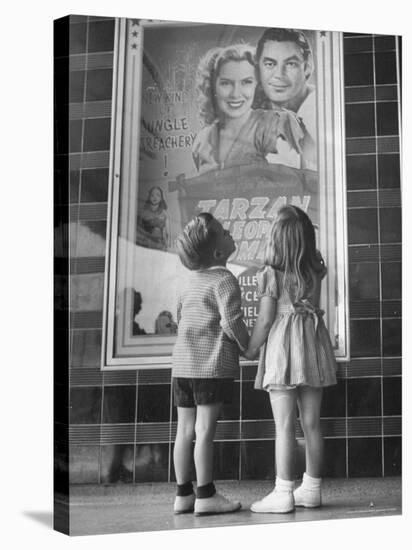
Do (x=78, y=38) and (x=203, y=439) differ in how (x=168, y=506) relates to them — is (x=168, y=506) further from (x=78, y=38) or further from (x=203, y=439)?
(x=78, y=38)

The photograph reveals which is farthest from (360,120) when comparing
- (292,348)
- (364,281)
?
(292,348)

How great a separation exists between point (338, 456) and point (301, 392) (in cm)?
33

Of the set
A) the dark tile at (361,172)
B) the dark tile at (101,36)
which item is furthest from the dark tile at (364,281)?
the dark tile at (101,36)

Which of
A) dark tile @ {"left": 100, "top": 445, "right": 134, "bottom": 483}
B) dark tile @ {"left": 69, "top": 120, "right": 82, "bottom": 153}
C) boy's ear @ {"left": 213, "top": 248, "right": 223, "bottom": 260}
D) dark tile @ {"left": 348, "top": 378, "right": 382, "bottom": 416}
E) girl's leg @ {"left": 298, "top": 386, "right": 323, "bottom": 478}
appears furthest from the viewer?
dark tile @ {"left": 348, "top": 378, "right": 382, "bottom": 416}

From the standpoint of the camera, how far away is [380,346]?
20.4 feet

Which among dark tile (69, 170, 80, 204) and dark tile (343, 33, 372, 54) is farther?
dark tile (343, 33, 372, 54)

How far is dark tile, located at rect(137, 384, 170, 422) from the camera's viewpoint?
5.84 meters

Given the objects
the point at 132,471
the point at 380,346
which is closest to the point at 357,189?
the point at 380,346

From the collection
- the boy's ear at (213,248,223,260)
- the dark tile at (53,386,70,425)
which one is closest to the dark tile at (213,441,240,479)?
the dark tile at (53,386,70,425)

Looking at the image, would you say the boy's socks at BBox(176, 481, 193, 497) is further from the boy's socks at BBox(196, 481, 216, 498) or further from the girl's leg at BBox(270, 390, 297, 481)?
the girl's leg at BBox(270, 390, 297, 481)

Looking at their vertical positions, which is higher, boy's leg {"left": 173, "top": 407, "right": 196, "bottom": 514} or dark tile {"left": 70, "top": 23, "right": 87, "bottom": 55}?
dark tile {"left": 70, "top": 23, "right": 87, "bottom": 55}

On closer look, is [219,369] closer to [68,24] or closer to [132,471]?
Answer: [132,471]

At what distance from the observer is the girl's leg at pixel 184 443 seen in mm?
5879

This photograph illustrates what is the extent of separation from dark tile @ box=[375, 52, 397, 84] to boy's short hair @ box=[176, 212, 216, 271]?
0.97m
